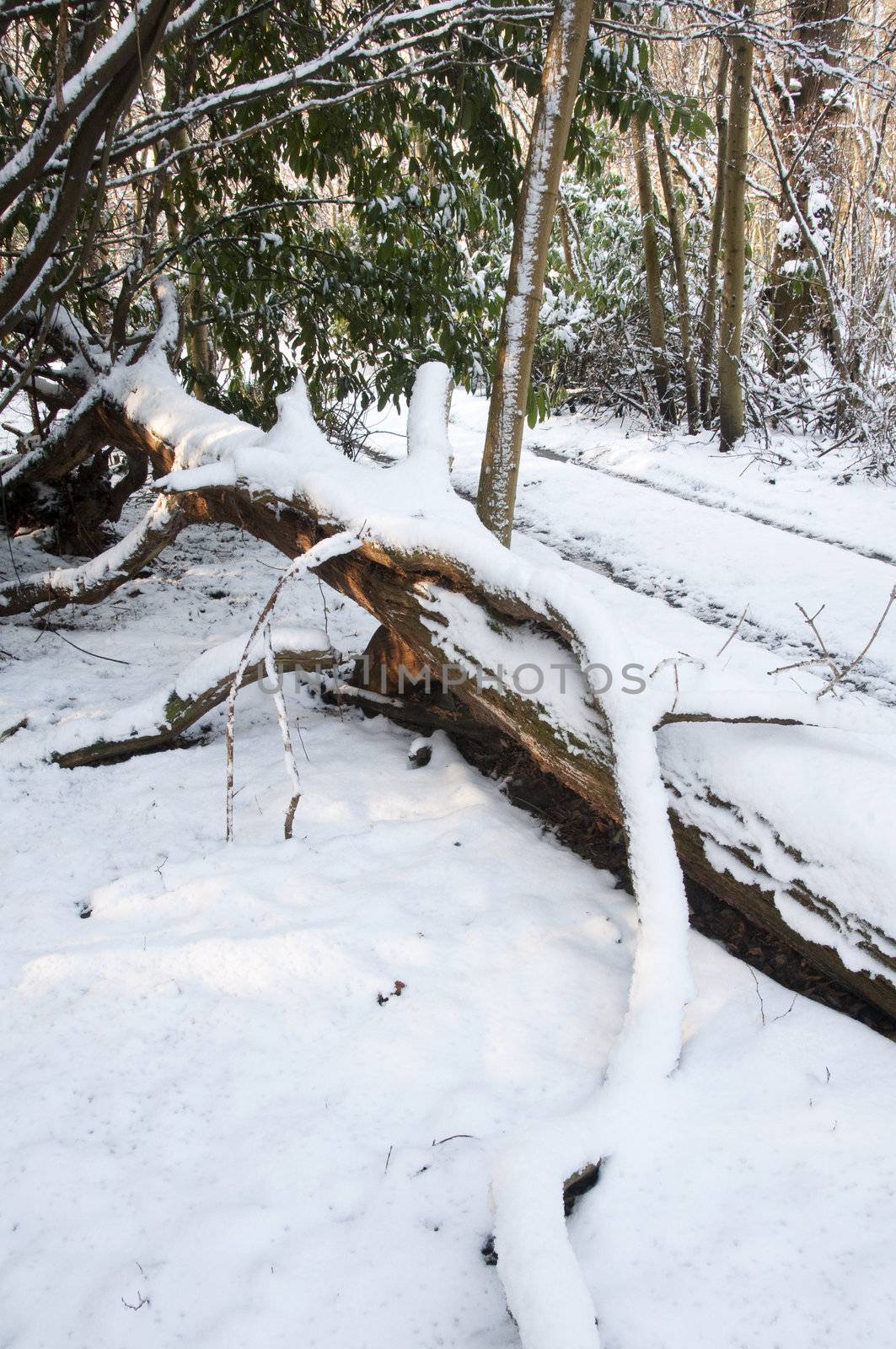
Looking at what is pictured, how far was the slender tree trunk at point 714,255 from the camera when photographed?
6.04 metres

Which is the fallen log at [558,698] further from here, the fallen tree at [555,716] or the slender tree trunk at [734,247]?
the slender tree trunk at [734,247]

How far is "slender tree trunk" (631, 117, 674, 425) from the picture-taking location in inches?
264

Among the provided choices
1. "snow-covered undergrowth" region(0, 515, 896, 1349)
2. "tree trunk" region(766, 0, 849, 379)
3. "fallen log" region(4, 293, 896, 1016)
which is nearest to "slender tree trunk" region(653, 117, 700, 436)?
"tree trunk" region(766, 0, 849, 379)

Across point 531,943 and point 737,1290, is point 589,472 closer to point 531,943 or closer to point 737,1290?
point 531,943

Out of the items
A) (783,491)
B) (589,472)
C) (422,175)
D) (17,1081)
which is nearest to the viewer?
(17,1081)

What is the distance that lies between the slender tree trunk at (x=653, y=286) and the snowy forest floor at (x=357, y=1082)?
5.72 m

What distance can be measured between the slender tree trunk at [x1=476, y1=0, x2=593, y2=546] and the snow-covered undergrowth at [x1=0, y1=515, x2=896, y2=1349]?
126 cm

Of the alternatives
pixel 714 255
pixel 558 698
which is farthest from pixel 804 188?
pixel 558 698

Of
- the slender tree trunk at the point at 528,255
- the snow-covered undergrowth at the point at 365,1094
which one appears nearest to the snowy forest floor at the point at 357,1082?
the snow-covered undergrowth at the point at 365,1094

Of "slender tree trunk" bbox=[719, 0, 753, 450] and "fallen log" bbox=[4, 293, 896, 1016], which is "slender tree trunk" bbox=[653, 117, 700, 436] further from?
"fallen log" bbox=[4, 293, 896, 1016]

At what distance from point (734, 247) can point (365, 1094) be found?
620 cm

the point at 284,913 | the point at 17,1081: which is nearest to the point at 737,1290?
the point at 284,913

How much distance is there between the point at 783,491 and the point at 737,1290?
494 cm

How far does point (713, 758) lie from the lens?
1.87m
